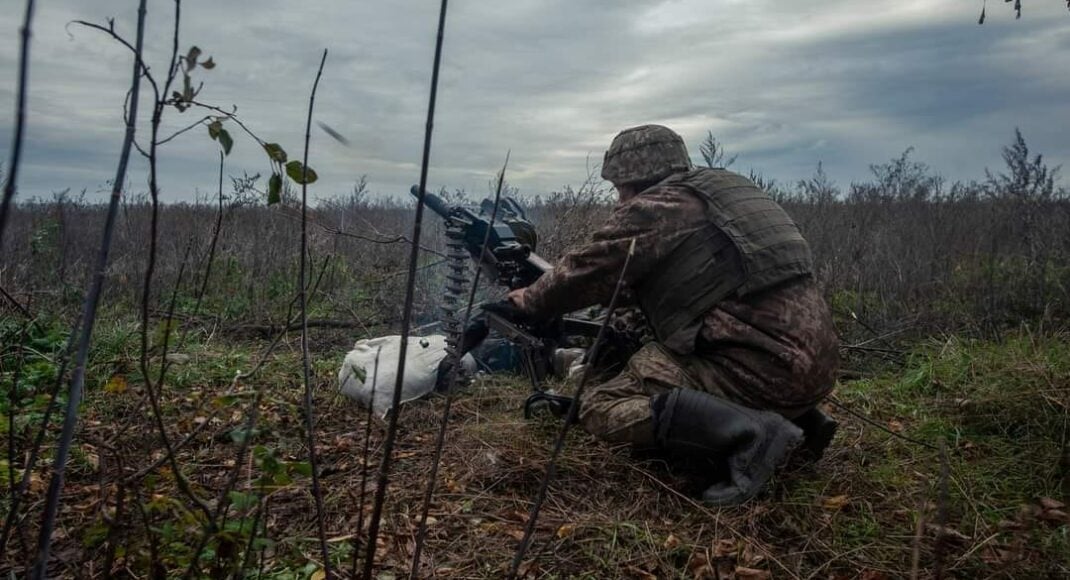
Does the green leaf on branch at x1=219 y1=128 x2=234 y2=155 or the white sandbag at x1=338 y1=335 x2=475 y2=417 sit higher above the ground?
the green leaf on branch at x1=219 y1=128 x2=234 y2=155

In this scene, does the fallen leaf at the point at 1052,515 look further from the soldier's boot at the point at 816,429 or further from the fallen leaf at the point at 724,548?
the fallen leaf at the point at 724,548

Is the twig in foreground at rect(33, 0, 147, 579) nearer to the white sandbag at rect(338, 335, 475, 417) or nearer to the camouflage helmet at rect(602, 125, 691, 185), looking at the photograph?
the camouflage helmet at rect(602, 125, 691, 185)

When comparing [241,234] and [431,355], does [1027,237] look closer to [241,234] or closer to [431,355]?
[431,355]

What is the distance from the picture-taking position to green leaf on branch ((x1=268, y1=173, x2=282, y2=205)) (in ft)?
4.18

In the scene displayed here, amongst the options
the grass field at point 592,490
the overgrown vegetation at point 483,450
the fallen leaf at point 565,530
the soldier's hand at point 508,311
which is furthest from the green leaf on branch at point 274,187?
the soldier's hand at point 508,311

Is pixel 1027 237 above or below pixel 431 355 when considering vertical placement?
above

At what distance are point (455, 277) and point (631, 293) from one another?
1.38m

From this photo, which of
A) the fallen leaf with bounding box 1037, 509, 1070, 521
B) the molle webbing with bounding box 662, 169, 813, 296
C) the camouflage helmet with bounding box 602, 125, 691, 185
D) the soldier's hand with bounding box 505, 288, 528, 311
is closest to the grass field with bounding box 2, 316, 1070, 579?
the fallen leaf with bounding box 1037, 509, 1070, 521

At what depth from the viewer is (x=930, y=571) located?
2461mm

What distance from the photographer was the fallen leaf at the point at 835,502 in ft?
9.66

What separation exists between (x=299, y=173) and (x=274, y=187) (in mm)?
51

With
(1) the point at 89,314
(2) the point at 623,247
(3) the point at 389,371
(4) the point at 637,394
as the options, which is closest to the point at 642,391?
(4) the point at 637,394

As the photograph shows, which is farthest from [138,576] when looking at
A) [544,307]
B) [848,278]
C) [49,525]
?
[848,278]

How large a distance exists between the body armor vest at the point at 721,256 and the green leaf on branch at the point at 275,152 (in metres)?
2.20
